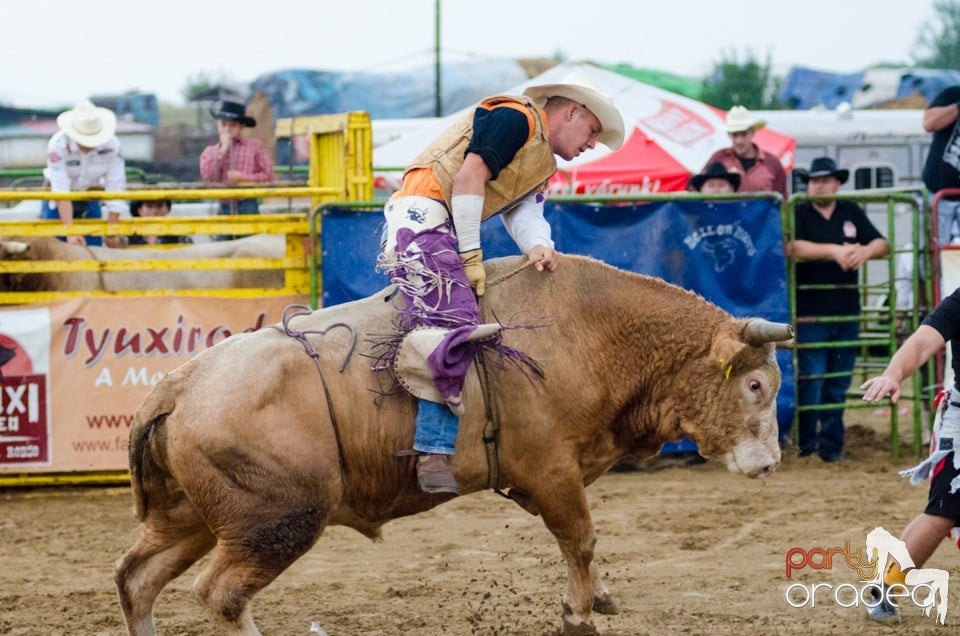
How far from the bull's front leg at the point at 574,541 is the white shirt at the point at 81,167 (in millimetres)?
6638

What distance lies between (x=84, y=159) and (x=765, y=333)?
744cm

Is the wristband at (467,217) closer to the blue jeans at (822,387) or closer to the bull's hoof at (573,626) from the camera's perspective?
the bull's hoof at (573,626)

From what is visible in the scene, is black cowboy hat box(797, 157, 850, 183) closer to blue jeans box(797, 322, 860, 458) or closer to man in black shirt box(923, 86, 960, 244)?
man in black shirt box(923, 86, 960, 244)

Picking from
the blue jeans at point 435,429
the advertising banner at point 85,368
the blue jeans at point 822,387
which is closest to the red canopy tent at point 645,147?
the blue jeans at point 822,387

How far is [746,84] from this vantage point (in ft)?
111

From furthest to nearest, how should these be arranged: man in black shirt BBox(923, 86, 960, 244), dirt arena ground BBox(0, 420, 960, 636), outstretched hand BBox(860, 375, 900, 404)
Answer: man in black shirt BBox(923, 86, 960, 244) < dirt arena ground BBox(0, 420, 960, 636) < outstretched hand BBox(860, 375, 900, 404)

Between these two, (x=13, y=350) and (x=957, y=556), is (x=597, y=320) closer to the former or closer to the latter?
(x=957, y=556)

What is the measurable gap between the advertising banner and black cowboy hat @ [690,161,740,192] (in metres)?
3.87

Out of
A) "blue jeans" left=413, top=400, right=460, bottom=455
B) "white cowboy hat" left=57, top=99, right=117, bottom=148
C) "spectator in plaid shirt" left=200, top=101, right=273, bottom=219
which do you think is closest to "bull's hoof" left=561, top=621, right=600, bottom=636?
"blue jeans" left=413, top=400, right=460, bottom=455

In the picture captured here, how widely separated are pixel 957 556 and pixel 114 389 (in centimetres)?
565

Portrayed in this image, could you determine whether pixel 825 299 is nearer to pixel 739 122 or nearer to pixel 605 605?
pixel 739 122

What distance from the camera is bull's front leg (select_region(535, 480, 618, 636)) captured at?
5289 millimetres

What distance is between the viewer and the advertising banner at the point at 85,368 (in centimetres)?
908

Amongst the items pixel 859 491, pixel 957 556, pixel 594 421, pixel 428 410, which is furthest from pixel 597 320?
pixel 859 491
